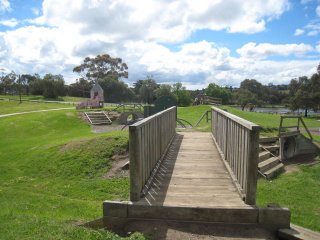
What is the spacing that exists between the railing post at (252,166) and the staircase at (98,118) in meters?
21.4

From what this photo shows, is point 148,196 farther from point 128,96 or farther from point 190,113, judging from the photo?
point 128,96

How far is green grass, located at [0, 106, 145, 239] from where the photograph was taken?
4.48m

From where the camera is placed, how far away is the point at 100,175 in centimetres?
1070

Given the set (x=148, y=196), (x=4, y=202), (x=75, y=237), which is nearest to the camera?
(x=75, y=237)

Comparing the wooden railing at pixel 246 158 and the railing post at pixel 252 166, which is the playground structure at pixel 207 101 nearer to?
the wooden railing at pixel 246 158

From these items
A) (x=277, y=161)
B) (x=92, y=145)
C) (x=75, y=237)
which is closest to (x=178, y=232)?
(x=75, y=237)

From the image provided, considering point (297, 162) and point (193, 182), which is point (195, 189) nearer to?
point (193, 182)

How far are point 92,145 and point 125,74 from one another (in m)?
72.6

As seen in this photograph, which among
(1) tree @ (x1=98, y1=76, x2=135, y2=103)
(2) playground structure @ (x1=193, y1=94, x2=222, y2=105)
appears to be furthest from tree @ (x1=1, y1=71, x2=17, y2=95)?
(2) playground structure @ (x1=193, y1=94, x2=222, y2=105)

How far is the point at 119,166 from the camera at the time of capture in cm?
A: 1101

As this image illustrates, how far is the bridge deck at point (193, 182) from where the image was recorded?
4.86m

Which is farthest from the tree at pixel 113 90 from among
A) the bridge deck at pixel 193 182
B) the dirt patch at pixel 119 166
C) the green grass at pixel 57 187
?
the bridge deck at pixel 193 182

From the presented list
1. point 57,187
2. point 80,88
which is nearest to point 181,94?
point 80,88

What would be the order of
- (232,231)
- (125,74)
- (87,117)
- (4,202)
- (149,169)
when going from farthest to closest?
(125,74) < (87,117) < (4,202) < (149,169) < (232,231)
